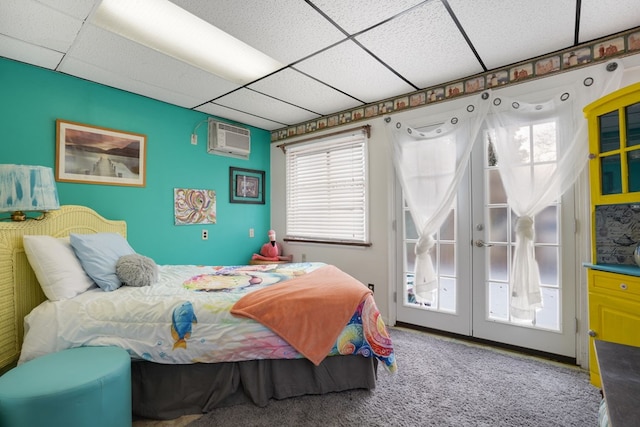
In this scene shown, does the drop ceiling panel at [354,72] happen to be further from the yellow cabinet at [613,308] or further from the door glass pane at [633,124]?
the yellow cabinet at [613,308]

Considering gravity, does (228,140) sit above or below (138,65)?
below

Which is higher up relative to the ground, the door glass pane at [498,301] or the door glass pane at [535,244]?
the door glass pane at [535,244]

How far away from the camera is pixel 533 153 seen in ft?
7.97

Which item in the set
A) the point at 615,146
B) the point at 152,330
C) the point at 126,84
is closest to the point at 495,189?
the point at 615,146

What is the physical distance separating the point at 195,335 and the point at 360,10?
2.21 m

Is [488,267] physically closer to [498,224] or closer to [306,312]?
[498,224]

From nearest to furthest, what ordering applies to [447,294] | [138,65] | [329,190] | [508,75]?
1. [138,65]
2. [508,75]
3. [447,294]
4. [329,190]

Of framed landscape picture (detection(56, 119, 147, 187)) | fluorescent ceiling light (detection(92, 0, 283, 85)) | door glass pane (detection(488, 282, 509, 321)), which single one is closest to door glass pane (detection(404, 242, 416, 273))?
door glass pane (detection(488, 282, 509, 321))

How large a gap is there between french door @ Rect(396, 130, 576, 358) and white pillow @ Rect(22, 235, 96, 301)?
2.79 m

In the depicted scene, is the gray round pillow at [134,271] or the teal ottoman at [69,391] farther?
the gray round pillow at [134,271]

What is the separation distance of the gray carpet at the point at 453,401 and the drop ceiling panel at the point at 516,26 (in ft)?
8.07

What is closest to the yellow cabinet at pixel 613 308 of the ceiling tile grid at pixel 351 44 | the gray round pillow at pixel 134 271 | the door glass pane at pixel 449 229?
the door glass pane at pixel 449 229

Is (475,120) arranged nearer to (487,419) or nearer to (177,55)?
(487,419)

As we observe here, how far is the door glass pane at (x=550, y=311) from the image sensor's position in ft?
7.79
